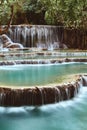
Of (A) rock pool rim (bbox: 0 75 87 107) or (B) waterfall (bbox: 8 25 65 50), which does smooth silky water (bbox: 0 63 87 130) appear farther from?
(B) waterfall (bbox: 8 25 65 50)

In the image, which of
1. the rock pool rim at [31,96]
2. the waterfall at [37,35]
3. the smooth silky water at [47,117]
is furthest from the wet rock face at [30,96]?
the waterfall at [37,35]

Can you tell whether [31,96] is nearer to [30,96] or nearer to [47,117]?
[30,96]

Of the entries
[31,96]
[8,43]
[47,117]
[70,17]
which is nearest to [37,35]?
[8,43]

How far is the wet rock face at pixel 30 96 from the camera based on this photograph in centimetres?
776

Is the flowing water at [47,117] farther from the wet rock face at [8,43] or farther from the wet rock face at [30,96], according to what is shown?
the wet rock face at [8,43]

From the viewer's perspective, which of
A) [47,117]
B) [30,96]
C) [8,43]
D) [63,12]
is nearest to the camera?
[47,117]

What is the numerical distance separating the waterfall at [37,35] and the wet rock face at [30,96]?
45.3 ft

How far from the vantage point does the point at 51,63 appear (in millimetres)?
14312

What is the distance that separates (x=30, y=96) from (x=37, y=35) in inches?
568

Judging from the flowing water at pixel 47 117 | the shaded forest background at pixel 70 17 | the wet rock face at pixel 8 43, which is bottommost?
the flowing water at pixel 47 117

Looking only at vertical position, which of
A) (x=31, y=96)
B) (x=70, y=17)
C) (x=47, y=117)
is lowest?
(x=47, y=117)

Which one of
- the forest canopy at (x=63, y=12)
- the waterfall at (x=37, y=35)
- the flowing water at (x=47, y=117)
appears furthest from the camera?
the forest canopy at (x=63, y=12)

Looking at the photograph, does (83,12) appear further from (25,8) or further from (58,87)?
(58,87)

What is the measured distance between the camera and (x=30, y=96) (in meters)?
7.82
